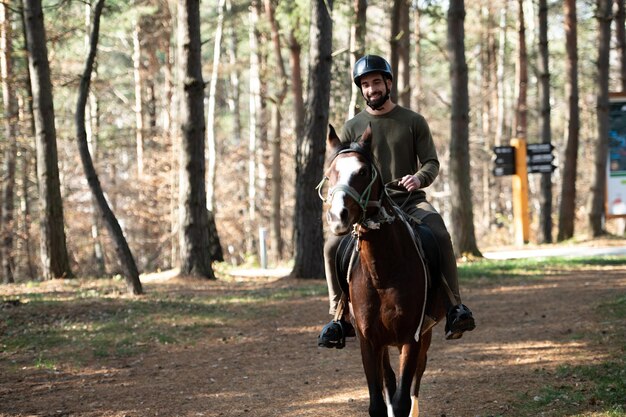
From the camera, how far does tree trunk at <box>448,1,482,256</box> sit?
22.0 m

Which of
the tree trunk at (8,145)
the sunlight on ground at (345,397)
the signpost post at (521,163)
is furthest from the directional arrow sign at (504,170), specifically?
the sunlight on ground at (345,397)

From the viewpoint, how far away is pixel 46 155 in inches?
751

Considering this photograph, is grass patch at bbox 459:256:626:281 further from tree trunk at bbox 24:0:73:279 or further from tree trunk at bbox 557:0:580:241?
tree trunk at bbox 24:0:73:279

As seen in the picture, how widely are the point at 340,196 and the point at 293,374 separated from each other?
548cm

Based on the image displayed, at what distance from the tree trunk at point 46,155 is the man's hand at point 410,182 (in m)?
14.3

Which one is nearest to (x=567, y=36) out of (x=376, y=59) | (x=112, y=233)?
(x=112, y=233)

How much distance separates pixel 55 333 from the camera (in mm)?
12273

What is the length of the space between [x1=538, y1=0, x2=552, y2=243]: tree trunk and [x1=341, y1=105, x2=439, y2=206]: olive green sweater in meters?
23.3

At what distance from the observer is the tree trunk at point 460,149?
2200 centimetres

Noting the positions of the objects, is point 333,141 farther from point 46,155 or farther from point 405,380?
point 46,155

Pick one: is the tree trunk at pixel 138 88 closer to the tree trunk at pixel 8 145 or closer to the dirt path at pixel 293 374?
the tree trunk at pixel 8 145

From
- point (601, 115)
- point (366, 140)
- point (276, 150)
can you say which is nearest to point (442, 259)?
point (366, 140)

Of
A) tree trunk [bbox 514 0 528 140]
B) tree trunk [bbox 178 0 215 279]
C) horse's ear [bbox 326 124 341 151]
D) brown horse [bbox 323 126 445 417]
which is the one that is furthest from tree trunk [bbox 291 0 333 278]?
tree trunk [bbox 514 0 528 140]

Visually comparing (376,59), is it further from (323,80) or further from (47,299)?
(323,80)
